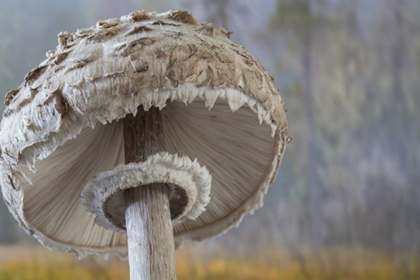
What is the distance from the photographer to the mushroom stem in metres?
1.17

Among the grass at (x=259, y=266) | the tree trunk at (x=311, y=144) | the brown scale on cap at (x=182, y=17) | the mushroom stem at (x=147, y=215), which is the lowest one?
the mushroom stem at (x=147, y=215)

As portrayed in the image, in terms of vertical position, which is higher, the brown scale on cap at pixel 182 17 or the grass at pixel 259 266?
the grass at pixel 259 266

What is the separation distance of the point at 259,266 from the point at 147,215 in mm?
1996

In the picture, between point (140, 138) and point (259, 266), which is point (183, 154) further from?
point (259, 266)

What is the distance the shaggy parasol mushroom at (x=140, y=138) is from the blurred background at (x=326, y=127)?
1.58m

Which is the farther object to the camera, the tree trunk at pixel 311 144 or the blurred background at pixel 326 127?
the tree trunk at pixel 311 144

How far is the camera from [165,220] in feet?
3.99

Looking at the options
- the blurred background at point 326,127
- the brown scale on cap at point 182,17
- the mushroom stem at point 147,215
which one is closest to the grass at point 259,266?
the blurred background at point 326,127

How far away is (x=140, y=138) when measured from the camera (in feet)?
4.09

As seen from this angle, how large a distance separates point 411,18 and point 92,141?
2879 mm

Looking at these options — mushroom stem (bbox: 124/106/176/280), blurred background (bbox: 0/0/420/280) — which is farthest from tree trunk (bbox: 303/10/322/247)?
mushroom stem (bbox: 124/106/176/280)

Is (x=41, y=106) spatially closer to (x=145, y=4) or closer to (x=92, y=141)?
(x=92, y=141)

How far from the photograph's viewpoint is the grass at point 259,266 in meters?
2.70

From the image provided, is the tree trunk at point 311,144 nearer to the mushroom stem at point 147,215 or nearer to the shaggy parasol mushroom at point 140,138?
the shaggy parasol mushroom at point 140,138
